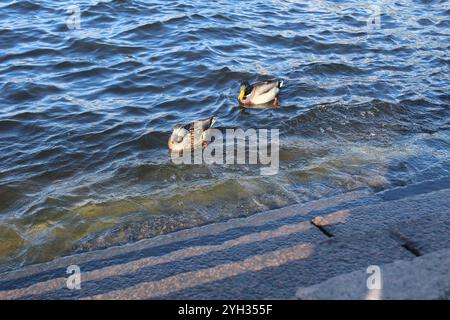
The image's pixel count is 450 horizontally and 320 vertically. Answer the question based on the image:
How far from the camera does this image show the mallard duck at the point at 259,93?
8172 mm

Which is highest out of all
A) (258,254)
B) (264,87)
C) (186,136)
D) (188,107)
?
(258,254)

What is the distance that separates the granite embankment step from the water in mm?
515

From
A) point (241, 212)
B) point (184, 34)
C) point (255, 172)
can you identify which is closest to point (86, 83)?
point (184, 34)

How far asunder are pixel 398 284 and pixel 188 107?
5.57m

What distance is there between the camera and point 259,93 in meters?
8.11

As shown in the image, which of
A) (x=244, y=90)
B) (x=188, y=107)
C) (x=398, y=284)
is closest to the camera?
(x=398, y=284)

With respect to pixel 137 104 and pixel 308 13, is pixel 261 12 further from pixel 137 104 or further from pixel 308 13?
pixel 137 104

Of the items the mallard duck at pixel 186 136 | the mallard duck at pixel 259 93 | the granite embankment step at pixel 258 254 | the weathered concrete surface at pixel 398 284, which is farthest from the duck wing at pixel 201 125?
the weathered concrete surface at pixel 398 284

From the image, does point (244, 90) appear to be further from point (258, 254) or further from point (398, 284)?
point (398, 284)

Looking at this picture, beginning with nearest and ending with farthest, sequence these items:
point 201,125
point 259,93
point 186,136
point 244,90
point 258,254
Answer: point 258,254, point 186,136, point 201,125, point 259,93, point 244,90

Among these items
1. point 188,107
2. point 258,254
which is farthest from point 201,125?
point 258,254

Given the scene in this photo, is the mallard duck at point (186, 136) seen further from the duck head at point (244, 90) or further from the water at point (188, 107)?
the duck head at point (244, 90)

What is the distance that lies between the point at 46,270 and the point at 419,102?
6168mm

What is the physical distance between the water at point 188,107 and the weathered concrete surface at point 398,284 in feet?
6.84
